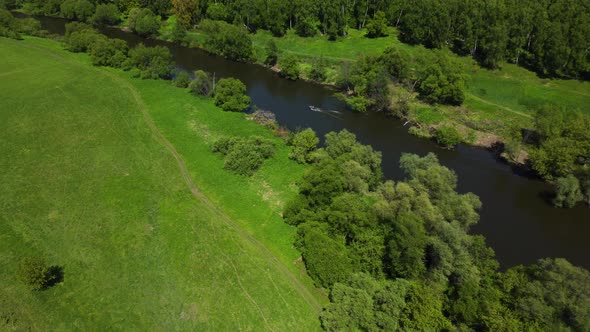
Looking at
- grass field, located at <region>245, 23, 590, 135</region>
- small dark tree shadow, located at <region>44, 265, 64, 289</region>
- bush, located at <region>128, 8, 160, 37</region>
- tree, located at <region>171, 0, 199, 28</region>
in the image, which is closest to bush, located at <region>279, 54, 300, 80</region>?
grass field, located at <region>245, 23, 590, 135</region>

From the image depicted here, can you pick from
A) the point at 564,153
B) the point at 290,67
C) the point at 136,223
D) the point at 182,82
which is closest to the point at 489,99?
the point at 564,153

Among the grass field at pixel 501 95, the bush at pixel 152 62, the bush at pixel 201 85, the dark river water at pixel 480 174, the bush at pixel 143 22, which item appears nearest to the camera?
the dark river water at pixel 480 174

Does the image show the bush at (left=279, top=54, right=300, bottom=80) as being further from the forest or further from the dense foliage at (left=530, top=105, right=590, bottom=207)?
the dense foliage at (left=530, top=105, right=590, bottom=207)

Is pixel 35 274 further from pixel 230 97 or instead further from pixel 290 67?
pixel 290 67

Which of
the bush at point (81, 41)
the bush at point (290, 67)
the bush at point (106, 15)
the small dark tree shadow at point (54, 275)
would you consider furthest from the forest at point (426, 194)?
the small dark tree shadow at point (54, 275)

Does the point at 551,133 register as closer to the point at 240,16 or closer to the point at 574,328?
the point at 574,328

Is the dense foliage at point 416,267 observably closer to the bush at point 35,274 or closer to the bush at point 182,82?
the bush at point 35,274
